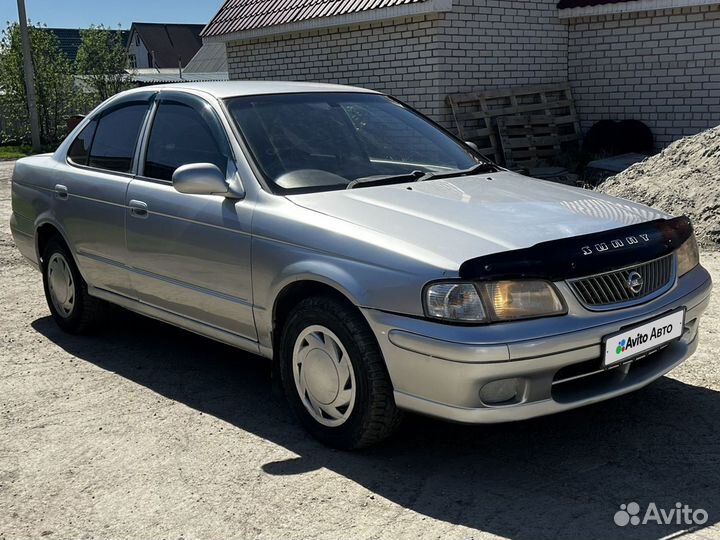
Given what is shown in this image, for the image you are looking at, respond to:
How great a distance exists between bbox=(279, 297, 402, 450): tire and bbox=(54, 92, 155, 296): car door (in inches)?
63.0

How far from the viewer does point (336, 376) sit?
12.6 ft

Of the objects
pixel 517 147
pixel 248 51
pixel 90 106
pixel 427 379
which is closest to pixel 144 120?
pixel 427 379

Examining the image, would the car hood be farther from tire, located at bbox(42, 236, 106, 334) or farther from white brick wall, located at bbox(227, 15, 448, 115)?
white brick wall, located at bbox(227, 15, 448, 115)

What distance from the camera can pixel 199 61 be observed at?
44969mm

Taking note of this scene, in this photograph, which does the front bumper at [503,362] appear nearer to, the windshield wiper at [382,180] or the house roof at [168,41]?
the windshield wiper at [382,180]

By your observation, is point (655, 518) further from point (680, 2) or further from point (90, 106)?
point (90, 106)

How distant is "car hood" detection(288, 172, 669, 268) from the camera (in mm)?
3562

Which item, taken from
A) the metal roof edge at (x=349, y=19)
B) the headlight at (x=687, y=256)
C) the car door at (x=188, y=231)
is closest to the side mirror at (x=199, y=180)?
the car door at (x=188, y=231)

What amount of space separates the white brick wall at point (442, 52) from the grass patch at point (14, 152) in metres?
15.7

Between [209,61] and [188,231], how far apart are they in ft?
137

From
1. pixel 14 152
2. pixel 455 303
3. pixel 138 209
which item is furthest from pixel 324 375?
pixel 14 152

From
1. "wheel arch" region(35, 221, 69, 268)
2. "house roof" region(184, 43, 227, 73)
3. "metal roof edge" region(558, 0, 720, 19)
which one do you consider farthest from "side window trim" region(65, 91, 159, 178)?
"house roof" region(184, 43, 227, 73)

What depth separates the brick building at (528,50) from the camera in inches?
491

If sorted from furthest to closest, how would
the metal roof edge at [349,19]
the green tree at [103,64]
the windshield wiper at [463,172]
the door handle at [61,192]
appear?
1. the green tree at [103,64]
2. the metal roof edge at [349,19]
3. the door handle at [61,192]
4. the windshield wiper at [463,172]
